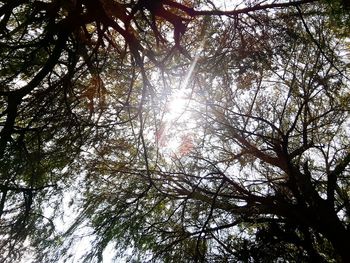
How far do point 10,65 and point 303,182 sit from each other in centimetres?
308

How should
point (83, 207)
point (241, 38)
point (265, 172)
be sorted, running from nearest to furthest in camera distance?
point (241, 38)
point (83, 207)
point (265, 172)

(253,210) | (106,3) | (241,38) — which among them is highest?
(241,38)

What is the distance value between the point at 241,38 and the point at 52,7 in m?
1.47

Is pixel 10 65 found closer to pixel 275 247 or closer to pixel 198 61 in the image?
pixel 198 61

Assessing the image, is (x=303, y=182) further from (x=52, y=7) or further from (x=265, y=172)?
(x=52, y=7)

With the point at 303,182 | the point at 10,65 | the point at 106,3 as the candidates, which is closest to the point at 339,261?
the point at 303,182

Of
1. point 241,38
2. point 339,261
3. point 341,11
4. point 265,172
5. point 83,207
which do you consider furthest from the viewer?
point 265,172

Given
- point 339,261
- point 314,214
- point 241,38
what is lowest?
point 339,261

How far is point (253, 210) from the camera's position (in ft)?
13.0

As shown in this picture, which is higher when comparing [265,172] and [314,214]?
[265,172]

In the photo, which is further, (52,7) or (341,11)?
(341,11)

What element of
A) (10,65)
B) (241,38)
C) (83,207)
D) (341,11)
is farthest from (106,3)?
(83,207)

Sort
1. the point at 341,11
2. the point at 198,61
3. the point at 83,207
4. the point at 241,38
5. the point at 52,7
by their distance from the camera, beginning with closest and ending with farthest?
the point at 52,7
the point at 341,11
the point at 241,38
the point at 198,61
the point at 83,207

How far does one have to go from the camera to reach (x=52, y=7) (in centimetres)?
213
